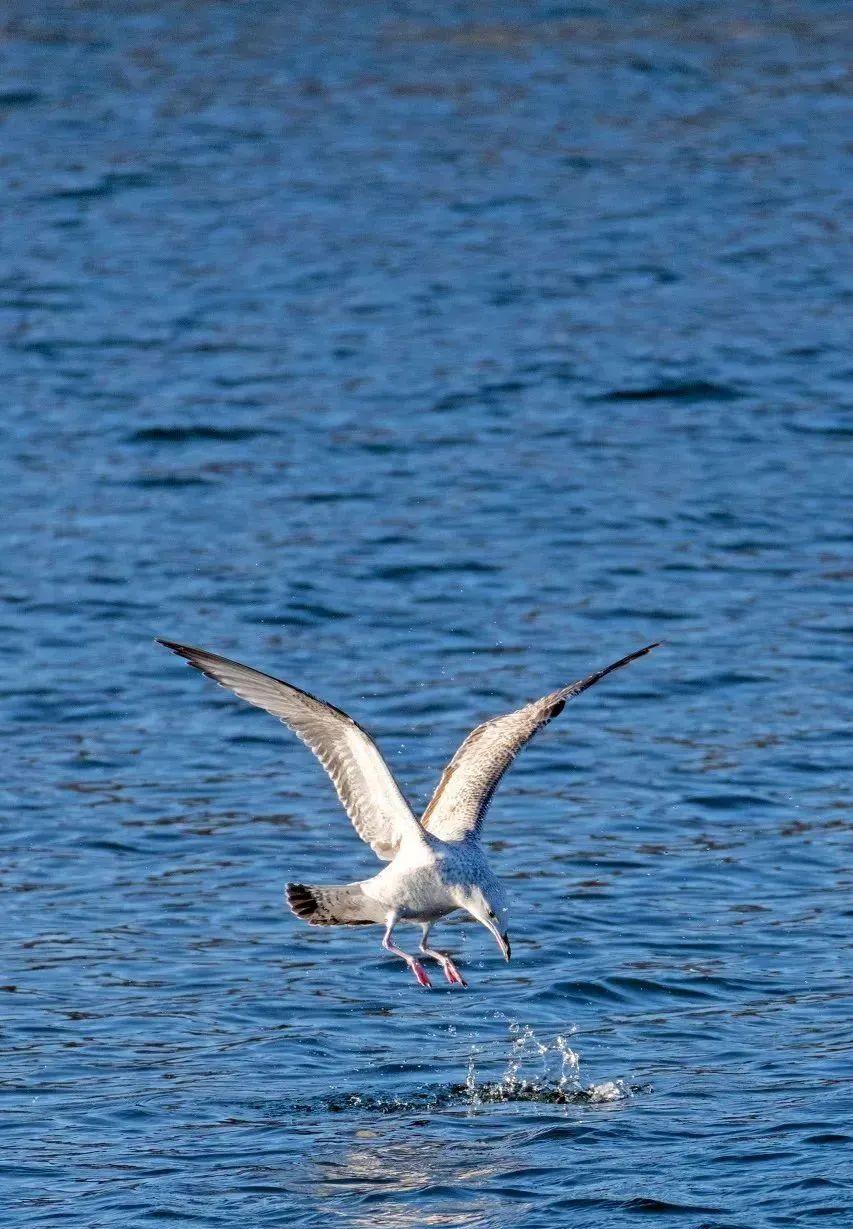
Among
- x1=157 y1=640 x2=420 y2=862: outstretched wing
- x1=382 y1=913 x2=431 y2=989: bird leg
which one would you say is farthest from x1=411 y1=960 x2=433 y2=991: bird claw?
x1=157 y1=640 x2=420 y2=862: outstretched wing

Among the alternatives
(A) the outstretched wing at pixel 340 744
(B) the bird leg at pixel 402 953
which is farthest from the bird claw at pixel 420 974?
(A) the outstretched wing at pixel 340 744

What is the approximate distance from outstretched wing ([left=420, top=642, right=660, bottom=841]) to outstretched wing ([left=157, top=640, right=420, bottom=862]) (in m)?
0.31

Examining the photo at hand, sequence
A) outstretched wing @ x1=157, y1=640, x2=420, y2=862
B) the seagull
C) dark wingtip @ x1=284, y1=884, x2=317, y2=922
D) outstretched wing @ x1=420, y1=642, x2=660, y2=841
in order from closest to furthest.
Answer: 1. outstretched wing @ x1=157, y1=640, x2=420, y2=862
2. the seagull
3. dark wingtip @ x1=284, y1=884, x2=317, y2=922
4. outstretched wing @ x1=420, y1=642, x2=660, y2=841

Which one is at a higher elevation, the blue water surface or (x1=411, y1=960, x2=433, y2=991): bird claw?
(x1=411, y1=960, x2=433, y2=991): bird claw

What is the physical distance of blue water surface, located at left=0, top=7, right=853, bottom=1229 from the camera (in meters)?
9.21

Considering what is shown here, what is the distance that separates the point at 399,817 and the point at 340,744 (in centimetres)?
40

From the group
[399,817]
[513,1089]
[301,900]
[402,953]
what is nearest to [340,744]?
[399,817]

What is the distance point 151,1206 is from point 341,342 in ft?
46.9

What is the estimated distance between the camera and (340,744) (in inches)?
377

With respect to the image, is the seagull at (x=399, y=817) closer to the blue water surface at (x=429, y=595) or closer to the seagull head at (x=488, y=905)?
the seagull head at (x=488, y=905)

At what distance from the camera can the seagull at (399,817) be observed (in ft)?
30.5

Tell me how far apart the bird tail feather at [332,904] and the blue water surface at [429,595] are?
2.13 feet

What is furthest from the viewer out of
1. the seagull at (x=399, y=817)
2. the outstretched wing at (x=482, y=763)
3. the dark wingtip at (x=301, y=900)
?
the outstretched wing at (x=482, y=763)

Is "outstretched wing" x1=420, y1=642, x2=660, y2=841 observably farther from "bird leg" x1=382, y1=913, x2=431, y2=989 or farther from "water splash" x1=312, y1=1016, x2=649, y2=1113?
"water splash" x1=312, y1=1016, x2=649, y2=1113
